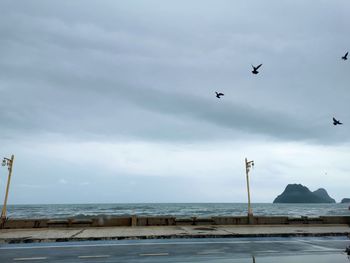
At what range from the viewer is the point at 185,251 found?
1293 centimetres

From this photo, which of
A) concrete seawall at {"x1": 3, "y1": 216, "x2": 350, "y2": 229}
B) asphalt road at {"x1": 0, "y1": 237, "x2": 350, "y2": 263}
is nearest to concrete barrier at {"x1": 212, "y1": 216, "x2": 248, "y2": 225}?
concrete seawall at {"x1": 3, "y1": 216, "x2": 350, "y2": 229}

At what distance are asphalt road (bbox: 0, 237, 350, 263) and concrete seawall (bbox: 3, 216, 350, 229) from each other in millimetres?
6484

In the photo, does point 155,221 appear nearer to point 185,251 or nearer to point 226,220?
point 226,220

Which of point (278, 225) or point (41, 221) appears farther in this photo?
point (278, 225)

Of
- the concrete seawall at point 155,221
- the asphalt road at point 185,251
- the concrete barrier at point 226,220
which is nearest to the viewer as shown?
the asphalt road at point 185,251

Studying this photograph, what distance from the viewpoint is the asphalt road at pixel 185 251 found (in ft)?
37.1

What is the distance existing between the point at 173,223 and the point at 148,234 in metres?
6.02

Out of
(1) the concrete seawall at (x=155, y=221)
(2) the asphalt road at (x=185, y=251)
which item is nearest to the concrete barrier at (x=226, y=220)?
(1) the concrete seawall at (x=155, y=221)

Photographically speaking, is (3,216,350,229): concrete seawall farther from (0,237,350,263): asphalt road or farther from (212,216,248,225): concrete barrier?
(0,237,350,263): asphalt road

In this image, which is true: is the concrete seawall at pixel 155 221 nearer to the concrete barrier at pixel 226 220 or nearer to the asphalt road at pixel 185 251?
the concrete barrier at pixel 226 220

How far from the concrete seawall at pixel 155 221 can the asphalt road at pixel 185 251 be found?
6.48m

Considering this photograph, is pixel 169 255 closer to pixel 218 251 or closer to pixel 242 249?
pixel 218 251

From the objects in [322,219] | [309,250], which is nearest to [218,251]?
[309,250]

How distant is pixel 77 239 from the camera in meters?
16.1
